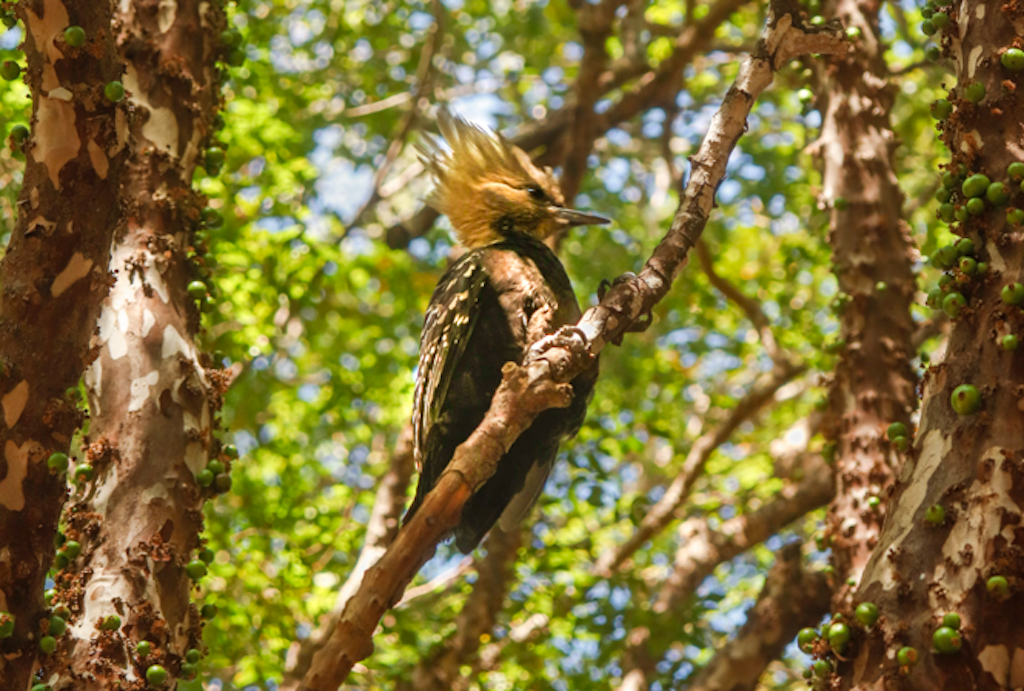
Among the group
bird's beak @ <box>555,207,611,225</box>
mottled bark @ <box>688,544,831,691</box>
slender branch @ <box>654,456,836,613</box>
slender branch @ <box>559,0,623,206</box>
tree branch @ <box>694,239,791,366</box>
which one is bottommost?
mottled bark @ <box>688,544,831,691</box>

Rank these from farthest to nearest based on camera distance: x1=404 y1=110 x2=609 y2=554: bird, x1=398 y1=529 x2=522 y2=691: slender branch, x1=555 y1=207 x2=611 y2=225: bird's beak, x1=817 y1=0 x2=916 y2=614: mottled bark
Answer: x1=398 y1=529 x2=522 y2=691: slender branch → x1=555 y1=207 x2=611 y2=225: bird's beak → x1=817 y1=0 x2=916 y2=614: mottled bark → x1=404 y1=110 x2=609 y2=554: bird

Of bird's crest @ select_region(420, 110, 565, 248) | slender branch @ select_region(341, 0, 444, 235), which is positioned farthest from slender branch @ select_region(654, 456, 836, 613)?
slender branch @ select_region(341, 0, 444, 235)

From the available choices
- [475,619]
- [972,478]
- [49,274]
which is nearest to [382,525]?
[475,619]

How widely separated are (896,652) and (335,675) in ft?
4.75

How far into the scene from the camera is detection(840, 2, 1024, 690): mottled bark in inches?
96.5

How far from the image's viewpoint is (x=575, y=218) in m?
4.39

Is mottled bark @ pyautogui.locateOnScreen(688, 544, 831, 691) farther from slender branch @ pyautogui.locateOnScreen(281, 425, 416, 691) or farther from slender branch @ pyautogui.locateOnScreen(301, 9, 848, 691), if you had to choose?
slender branch @ pyautogui.locateOnScreen(301, 9, 848, 691)

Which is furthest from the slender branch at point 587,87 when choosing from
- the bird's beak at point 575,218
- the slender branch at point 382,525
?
the slender branch at point 382,525

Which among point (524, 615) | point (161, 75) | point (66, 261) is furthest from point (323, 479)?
point (66, 261)

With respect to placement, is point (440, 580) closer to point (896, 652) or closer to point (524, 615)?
point (524, 615)

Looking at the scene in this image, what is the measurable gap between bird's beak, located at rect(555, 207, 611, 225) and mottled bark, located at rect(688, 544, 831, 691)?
2.17m

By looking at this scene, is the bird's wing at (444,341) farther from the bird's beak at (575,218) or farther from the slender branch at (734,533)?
the slender branch at (734,533)

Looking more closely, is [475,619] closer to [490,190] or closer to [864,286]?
[490,190]

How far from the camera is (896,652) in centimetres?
254
